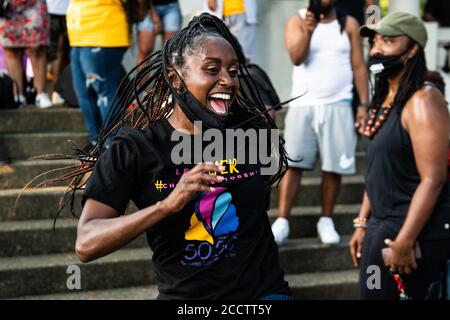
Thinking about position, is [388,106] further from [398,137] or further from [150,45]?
[150,45]

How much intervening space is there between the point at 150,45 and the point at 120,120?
12.2 feet

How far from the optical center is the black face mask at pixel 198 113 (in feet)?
9.46

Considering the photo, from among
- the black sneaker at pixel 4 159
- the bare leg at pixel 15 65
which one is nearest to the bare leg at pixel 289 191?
the black sneaker at pixel 4 159

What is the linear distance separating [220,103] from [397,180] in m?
1.60

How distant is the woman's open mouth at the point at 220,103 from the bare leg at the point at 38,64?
4.73m

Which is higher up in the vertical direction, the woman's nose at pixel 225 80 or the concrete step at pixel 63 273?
the woman's nose at pixel 225 80

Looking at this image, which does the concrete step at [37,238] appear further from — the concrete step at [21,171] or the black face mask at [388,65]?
the black face mask at [388,65]

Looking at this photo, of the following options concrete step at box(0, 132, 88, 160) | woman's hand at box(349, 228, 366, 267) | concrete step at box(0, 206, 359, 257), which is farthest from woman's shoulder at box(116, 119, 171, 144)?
concrete step at box(0, 132, 88, 160)

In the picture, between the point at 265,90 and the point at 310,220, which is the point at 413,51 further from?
the point at 310,220

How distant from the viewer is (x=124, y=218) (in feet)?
8.57

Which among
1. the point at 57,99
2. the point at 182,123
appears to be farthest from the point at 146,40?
the point at 182,123

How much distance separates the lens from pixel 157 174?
2826 mm

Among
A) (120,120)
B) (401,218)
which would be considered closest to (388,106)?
(401,218)

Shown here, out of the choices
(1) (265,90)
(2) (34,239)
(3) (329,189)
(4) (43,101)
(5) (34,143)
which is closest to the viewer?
(1) (265,90)
